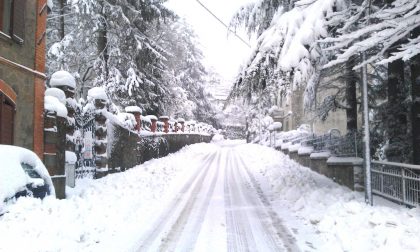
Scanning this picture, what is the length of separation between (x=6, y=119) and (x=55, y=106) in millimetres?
1224

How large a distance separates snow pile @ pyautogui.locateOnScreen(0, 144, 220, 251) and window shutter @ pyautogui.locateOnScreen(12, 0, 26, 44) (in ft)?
13.3

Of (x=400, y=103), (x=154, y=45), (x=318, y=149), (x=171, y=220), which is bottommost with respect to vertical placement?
(x=171, y=220)

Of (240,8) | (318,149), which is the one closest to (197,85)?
(318,149)

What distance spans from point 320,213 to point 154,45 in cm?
1784

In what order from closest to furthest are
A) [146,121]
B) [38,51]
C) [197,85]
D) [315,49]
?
[315,49]
[38,51]
[146,121]
[197,85]

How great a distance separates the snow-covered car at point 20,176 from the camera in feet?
18.3

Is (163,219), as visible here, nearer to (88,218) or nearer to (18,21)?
(88,218)

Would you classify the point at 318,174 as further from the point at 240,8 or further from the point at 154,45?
the point at 154,45

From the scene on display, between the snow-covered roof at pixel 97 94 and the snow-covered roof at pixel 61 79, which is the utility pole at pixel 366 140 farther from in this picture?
the snow-covered roof at pixel 97 94

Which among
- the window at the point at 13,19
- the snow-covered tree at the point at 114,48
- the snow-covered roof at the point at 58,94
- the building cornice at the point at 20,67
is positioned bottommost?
the snow-covered roof at the point at 58,94

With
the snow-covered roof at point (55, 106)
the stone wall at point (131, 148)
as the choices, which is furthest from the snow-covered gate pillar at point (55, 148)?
the stone wall at point (131, 148)

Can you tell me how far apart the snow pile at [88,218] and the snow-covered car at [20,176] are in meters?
0.15

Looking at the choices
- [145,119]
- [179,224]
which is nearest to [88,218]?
[179,224]

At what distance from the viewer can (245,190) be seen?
1312 centimetres
